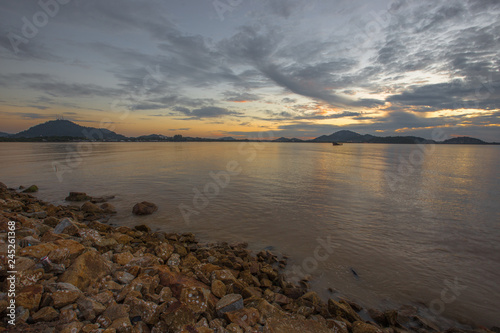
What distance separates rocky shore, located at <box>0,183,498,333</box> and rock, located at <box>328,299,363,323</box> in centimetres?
3

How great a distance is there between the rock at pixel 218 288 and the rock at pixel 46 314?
3607 mm

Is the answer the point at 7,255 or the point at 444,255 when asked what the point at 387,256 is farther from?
the point at 7,255

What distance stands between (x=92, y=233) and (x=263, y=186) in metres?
18.3

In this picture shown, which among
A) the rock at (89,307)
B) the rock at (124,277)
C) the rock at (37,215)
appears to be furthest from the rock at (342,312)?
the rock at (37,215)

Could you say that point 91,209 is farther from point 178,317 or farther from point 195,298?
point 178,317

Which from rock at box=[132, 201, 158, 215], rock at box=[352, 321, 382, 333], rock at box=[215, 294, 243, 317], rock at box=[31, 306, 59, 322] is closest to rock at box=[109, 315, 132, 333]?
rock at box=[31, 306, 59, 322]

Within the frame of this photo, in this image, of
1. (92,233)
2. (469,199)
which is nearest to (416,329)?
(92,233)

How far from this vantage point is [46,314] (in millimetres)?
4680

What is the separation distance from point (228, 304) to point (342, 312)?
3.43 meters

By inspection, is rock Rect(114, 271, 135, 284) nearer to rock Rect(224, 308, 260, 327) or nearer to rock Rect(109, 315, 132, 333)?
rock Rect(109, 315, 132, 333)

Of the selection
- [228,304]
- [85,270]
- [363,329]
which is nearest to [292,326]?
[228,304]

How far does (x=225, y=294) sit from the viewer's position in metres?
6.91

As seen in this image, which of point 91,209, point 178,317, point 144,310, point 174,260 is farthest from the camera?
point 91,209

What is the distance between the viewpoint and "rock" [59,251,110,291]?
19.7 feet
